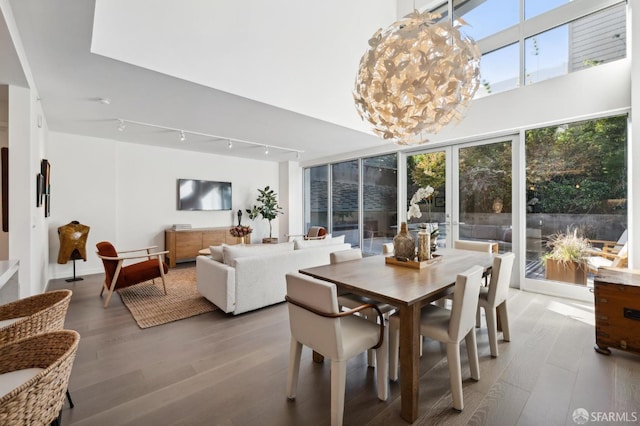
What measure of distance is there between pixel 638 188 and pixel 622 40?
1854mm

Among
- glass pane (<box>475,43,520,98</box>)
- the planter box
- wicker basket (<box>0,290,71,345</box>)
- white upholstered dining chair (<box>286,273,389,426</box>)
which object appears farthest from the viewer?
glass pane (<box>475,43,520,98</box>)

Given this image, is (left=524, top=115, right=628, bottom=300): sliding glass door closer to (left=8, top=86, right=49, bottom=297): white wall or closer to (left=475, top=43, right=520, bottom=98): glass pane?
(left=475, top=43, right=520, bottom=98): glass pane

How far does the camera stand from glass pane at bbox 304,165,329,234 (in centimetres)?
745

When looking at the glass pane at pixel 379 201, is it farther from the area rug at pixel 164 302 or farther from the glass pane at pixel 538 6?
the area rug at pixel 164 302

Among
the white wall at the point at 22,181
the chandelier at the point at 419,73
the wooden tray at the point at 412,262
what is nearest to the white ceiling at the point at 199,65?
the white wall at the point at 22,181

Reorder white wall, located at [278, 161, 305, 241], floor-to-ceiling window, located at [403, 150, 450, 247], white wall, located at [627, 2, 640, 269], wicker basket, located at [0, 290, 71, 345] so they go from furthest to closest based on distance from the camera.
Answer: white wall, located at [278, 161, 305, 241] → floor-to-ceiling window, located at [403, 150, 450, 247] → white wall, located at [627, 2, 640, 269] → wicker basket, located at [0, 290, 71, 345]

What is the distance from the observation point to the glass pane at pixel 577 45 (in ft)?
11.2

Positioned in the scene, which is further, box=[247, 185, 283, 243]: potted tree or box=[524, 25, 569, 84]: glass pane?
box=[247, 185, 283, 243]: potted tree

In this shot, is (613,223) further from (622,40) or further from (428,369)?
(428,369)

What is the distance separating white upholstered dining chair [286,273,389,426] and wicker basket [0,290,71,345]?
3.94ft

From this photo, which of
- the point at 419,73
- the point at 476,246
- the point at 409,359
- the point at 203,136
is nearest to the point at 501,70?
the point at 476,246

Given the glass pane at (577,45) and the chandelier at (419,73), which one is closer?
the chandelier at (419,73)

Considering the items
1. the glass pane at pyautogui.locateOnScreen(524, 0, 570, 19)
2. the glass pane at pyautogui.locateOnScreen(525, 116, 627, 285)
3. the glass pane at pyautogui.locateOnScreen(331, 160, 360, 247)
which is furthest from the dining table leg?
the glass pane at pyautogui.locateOnScreen(331, 160, 360, 247)

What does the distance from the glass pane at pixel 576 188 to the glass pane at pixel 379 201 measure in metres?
2.34
